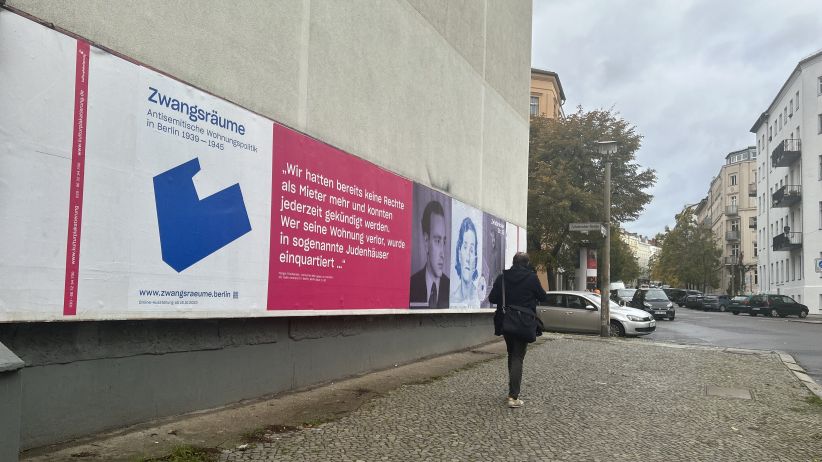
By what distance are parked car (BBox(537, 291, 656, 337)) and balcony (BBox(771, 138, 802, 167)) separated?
121 feet

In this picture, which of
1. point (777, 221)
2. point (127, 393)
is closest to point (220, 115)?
point (127, 393)

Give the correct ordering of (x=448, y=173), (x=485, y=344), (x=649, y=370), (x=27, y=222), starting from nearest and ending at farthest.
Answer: (x=27, y=222) → (x=649, y=370) → (x=448, y=173) → (x=485, y=344)

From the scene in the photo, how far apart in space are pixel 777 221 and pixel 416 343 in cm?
5547

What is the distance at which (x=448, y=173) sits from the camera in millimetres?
12172

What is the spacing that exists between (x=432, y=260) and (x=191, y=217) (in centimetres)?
594

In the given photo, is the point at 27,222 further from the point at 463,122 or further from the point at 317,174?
the point at 463,122

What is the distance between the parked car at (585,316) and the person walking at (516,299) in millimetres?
11405

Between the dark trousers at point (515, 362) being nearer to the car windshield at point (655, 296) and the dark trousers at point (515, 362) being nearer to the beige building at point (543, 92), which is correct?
the car windshield at point (655, 296)

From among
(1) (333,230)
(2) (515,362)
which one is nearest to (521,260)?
(2) (515,362)

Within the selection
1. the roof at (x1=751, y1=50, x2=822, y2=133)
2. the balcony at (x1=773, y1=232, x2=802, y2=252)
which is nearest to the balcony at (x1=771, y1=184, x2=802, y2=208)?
the balcony at (x1=773, y1=232, x2=802, y2=252)

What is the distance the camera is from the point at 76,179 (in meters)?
4.82

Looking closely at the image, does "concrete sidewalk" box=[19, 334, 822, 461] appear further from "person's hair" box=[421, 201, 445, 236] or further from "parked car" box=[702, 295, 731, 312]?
"parked car" box=[702, 295, 731, 312]

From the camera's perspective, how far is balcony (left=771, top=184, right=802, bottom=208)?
47684 millimetres

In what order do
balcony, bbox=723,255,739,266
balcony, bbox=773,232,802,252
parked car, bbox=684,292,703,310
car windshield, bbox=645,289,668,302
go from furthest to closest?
balcony, bbox=723,255,739,266 < parked car, bbox=684,292,703,310 < balcony, bbox=773,232,802,252 < car windshield, bbox=645,289,668,302
